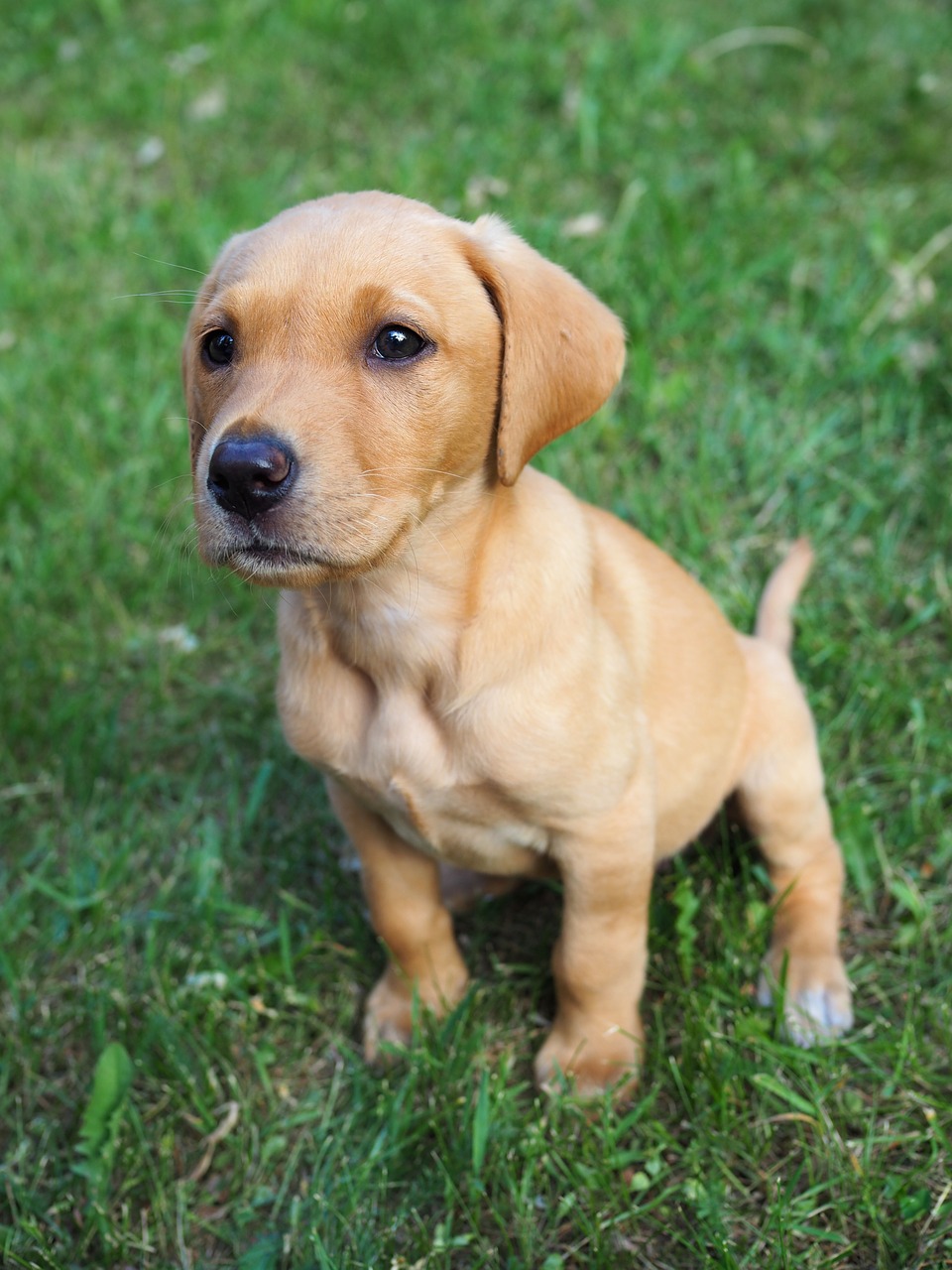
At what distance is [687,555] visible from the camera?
4.42 metres

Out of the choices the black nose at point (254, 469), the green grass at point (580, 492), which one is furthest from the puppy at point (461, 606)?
the green grass at point (580, 492)

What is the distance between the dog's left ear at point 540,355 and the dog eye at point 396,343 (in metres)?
0.21

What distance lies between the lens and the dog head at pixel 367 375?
2273mm

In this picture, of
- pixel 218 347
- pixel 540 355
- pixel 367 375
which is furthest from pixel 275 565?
pixel 540 355

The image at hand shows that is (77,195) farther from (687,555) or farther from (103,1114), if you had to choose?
(103,1114)

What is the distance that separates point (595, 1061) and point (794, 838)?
85 centimetres

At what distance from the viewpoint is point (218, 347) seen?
259cm

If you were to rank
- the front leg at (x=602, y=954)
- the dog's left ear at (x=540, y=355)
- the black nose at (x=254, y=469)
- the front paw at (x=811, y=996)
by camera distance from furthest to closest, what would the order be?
the front paw at (x=811, y=996)
the front leg at (x=602, y=954)
the dog's left ear at (x=540, y=355)
the black nose at (x=254, y=469)

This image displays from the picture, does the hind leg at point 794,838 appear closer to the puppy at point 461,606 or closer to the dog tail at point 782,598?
the puppy at point 461,606

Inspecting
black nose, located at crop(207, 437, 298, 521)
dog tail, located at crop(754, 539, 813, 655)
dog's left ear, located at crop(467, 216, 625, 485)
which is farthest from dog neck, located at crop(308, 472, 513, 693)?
dog tail, located at crop(754, 539, 813, 655)

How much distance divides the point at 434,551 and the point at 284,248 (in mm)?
698

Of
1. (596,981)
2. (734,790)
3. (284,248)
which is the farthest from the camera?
(734,790)

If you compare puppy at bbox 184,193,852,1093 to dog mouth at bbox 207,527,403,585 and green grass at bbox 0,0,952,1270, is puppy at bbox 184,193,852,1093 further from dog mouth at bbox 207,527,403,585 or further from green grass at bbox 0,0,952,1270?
green grass at bbox 0,0,952,1270

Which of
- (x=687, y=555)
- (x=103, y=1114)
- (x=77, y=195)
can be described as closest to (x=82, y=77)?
(x=77, y=195)
